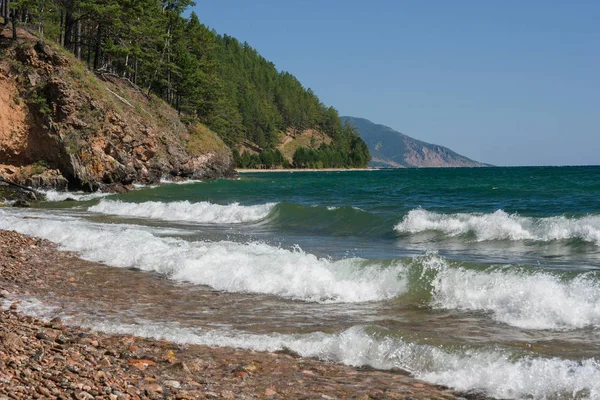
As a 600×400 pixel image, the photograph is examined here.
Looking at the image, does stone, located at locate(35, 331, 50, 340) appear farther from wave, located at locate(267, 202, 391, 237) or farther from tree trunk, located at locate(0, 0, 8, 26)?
tree trunk, located at locate(0, 0, 8, 26)

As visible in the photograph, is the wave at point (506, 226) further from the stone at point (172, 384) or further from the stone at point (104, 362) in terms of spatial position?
the stone at point (104, 362)

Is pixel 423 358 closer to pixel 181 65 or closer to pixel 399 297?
pixel 399 297

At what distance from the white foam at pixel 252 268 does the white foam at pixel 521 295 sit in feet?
2.96

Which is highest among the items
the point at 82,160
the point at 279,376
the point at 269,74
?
the point at 269,74

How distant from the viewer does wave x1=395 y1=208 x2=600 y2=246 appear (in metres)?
17.2

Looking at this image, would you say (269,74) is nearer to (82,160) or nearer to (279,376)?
(82,160)

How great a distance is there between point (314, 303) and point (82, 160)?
27.5 m

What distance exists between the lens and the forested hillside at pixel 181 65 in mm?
41188

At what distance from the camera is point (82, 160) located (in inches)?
1305

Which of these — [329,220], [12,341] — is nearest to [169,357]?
[12,341]

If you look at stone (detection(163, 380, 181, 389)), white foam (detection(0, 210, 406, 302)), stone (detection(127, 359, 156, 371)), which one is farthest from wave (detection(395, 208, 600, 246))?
stone (detection(163, 380, 181, 389))

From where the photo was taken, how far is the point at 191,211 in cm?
2595

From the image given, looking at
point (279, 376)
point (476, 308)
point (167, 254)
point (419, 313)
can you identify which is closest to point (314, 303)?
point (419, 313)

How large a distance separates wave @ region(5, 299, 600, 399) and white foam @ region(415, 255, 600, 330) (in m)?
2.08
